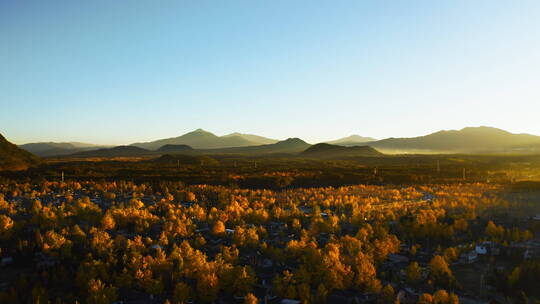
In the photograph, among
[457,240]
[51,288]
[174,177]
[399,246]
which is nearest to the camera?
[51,288]

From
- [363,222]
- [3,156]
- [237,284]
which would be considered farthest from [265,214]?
[3,156]

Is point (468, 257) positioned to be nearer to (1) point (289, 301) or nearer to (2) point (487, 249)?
(2) point (487, 249)

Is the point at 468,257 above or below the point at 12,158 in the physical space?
below

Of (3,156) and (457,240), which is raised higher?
(3,156)

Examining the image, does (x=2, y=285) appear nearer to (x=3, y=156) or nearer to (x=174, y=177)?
(x=174, y=177)

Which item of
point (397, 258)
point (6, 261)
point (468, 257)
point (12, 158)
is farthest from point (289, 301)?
point (12, 158)

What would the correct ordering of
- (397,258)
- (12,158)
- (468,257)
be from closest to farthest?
1. (468,257)
2. (397,258)
3. (12,158)

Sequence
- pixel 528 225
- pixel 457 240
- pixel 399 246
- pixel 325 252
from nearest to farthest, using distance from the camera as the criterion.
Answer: pixel 325 252
pixel 399 246
pixel 457 240
pixel 528 225

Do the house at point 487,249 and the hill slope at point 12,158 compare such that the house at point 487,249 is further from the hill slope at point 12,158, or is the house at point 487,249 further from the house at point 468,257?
the hill slope at point 12,158

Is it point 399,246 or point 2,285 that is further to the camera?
point 399,246
